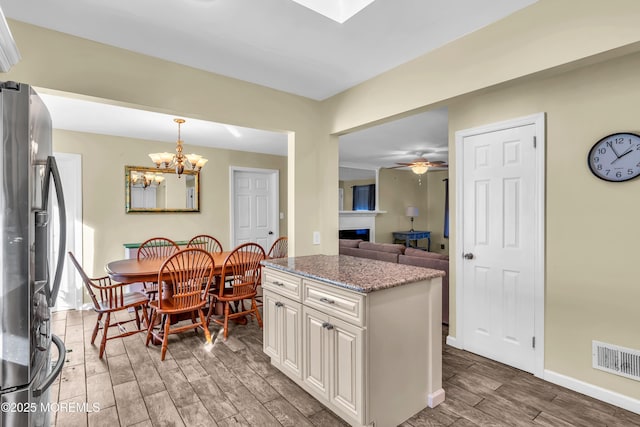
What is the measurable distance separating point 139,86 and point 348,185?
5.82 meters

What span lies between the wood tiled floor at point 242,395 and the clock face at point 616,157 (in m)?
1.50

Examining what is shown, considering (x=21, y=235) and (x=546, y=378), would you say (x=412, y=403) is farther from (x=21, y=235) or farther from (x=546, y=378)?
(x=21, y=235)

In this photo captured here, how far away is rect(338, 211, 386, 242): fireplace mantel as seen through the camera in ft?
23.2

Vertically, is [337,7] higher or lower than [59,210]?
higher

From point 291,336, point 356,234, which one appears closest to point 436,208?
point 356,234

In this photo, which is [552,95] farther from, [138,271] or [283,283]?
[138,271]

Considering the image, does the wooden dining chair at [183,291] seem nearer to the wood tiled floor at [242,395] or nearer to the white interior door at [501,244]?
the wood tiled floor at [242,395]

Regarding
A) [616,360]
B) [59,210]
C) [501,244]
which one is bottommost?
[616,360]

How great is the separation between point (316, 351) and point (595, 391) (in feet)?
6.24

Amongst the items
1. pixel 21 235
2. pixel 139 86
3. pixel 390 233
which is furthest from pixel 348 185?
pixel 21 235

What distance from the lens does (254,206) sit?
19.8 ft

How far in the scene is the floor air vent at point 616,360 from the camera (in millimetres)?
2016

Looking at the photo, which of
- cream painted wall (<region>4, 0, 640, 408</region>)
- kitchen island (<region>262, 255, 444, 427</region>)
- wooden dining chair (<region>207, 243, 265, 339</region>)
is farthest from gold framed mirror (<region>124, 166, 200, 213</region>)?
kitchen island (<region>262, 255, 444, 427</region>)

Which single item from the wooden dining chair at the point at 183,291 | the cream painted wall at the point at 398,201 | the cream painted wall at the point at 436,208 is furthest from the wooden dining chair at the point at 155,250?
the cream painted wall at the point at 436,208
